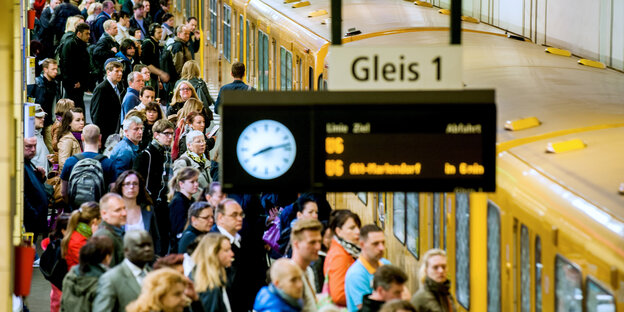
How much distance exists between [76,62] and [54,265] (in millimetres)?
10243

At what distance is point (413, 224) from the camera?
33.9 ft

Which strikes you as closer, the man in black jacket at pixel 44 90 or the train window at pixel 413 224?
the train window at pixel 413 224

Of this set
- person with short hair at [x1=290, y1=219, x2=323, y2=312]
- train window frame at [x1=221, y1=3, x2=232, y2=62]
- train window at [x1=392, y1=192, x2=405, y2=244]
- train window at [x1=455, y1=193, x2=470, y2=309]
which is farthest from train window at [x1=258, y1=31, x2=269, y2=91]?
train window at [x1=455, y1=193, x2=470, y2=309]

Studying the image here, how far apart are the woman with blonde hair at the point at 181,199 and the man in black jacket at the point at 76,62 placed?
8.80 m

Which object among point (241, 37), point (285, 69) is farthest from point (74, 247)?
point (241, 37)

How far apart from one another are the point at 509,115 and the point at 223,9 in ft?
52.3

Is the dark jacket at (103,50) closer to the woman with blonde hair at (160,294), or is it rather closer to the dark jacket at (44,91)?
the dark jacket at (44,91)

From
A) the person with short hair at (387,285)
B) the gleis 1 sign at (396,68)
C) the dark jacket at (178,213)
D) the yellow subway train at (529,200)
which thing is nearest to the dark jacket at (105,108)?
the yellow subway train at (529,200)

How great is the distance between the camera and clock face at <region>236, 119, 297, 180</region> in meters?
6.98

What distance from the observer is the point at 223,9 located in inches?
966

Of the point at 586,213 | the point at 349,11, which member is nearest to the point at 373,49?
the point at 586,213

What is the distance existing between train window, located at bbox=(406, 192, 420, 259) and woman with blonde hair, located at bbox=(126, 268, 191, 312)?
279 centimetres

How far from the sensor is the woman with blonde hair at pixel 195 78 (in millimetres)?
17500

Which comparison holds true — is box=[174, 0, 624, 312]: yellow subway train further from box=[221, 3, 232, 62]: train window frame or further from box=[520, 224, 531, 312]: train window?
box=[221, 3, 232, 62]: train window frame
